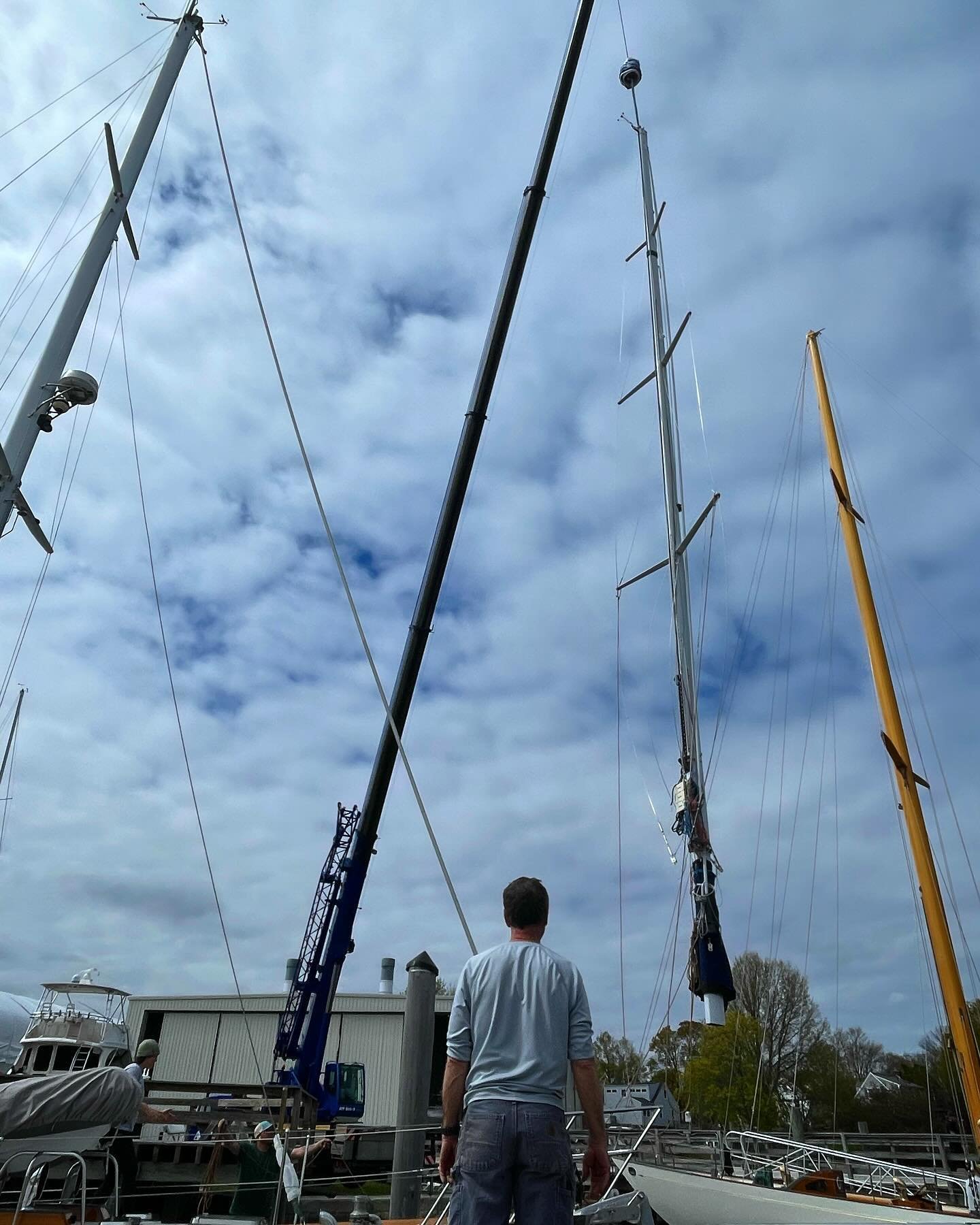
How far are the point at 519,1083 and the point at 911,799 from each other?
36.9 ft

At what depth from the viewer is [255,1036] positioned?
1248 inches

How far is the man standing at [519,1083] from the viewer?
328cm

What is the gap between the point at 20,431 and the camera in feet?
33.4

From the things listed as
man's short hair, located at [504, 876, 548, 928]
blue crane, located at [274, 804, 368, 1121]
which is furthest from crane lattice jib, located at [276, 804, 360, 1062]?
man's short hair, located at [504, 876, 548, 928]

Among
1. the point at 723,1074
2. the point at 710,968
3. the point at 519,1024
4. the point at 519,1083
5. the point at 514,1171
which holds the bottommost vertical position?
the point at 514,1171

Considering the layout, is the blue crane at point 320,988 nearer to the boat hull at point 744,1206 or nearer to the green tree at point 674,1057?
the boat hull at point 744,1206

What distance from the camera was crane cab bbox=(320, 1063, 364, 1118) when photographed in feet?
51.1

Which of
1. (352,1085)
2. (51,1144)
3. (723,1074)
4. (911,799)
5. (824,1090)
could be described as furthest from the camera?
(824,1090)

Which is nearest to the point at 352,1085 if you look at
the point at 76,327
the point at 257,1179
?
the point at 257,1179

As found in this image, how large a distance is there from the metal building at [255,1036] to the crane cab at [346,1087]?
32.1 feet

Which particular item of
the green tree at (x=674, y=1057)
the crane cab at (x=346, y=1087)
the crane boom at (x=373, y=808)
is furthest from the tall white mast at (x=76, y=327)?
the green tree at (x=674, y=1057)

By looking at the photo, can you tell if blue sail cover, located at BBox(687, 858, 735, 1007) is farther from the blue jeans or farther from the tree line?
the tree line

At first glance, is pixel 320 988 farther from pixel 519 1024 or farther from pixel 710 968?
pixel 519 1024

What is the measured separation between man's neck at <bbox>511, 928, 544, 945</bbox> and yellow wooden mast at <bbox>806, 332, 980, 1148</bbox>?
8888 millimetres
